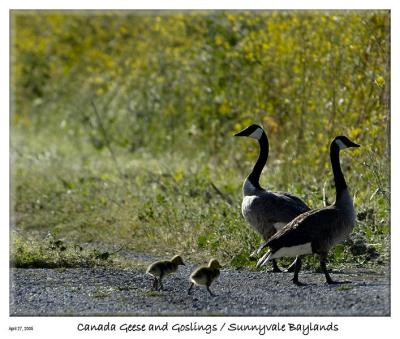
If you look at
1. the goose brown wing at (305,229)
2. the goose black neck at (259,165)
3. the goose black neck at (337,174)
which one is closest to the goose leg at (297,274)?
the goose brown wing at (305,229)

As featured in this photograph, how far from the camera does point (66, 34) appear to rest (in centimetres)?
2256

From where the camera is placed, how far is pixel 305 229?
28.0 ft

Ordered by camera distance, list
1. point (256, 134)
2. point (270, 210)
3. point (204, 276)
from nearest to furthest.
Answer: point (204, 276) < point (270, 210) < point (256, 134)

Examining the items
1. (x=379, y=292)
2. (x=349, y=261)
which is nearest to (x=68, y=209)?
(x=349, y=261)

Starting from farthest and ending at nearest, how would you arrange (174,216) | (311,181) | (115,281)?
(311,181) < (174,216) < (115,281)

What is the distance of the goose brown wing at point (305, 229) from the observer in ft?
27.7

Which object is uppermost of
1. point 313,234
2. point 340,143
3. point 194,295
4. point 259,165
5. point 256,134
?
point 256,134

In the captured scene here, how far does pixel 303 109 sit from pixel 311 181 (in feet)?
5.12

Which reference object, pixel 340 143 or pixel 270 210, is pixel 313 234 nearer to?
pixel 270 210

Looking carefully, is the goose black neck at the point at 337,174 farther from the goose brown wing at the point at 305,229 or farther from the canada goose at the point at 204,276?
the canada goose at the point at 204,276

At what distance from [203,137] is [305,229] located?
28.3ft

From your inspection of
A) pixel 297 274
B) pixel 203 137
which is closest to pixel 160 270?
pixel 297 274

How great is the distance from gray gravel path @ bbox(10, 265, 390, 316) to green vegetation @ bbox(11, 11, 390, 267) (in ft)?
2.11
